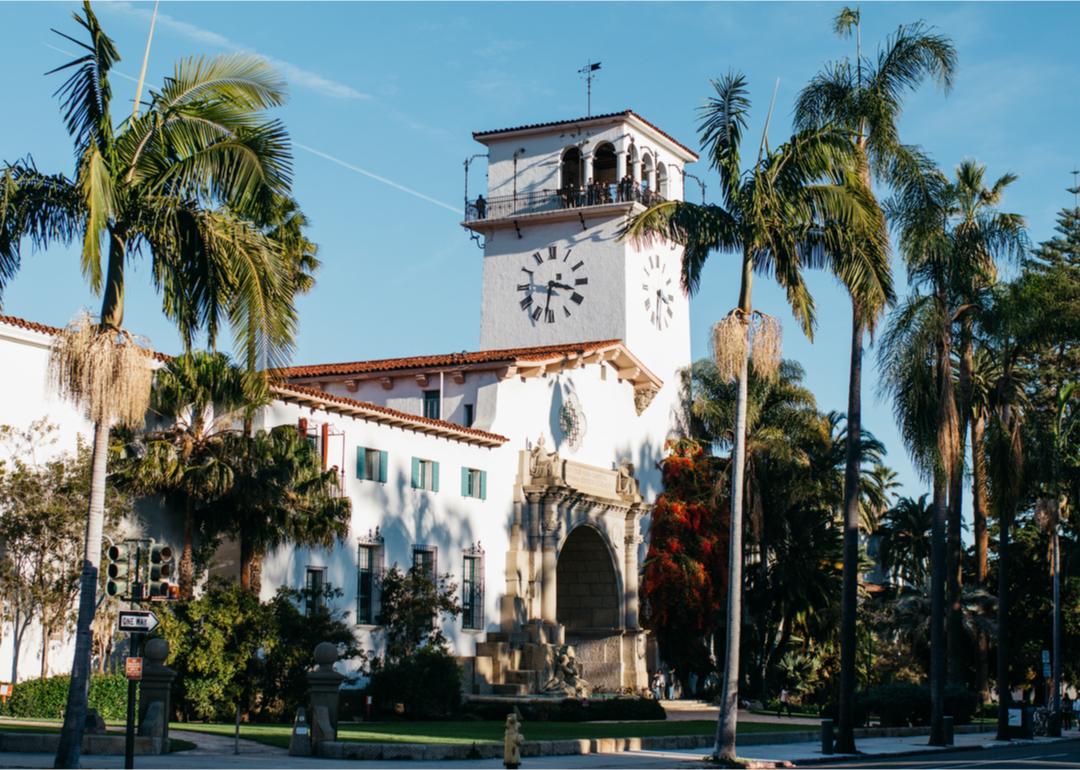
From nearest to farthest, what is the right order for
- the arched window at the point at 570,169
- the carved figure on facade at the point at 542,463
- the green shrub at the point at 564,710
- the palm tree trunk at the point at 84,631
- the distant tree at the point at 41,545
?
1. the palm tree trunk at the point at 84,631
2. the distant tree at the point at 41,545
3. the green shrub at the point at 564,710
4. the carved figure on facade at the point at 542,463
5. the arched window at the point at 570,169

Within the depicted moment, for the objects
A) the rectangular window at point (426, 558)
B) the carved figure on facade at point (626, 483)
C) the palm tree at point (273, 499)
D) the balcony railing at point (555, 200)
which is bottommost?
the rectangular window at point (426, 558)

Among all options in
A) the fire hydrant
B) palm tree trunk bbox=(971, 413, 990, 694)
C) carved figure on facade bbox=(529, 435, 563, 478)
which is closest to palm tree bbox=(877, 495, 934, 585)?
palm tree trunk bbox=(971, 413, 990, 694)

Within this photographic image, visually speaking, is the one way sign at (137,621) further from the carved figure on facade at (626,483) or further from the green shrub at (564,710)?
the carved figure on facade at (626,483)

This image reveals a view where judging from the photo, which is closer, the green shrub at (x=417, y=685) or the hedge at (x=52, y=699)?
the hedge at (x=52, y=699)

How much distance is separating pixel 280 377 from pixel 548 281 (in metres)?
39.9

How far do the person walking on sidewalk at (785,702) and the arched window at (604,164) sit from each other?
72.6ft

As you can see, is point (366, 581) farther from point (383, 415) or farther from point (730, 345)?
point (730, 345)

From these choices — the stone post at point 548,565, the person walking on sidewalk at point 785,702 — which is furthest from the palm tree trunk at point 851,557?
the person walking on sidewalk at point 785,702

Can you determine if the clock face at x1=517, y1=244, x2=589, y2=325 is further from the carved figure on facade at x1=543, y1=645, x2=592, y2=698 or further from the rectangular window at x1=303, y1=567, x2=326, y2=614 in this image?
the rectangular window at x1=303, y1=567, x2=326, y2=614

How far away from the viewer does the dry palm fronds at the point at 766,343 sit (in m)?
28.1

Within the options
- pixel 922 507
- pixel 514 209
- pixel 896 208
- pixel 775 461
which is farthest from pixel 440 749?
pixel 922 507

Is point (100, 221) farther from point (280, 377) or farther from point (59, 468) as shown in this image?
point (59, 468)

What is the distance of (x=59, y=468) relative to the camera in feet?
99.0

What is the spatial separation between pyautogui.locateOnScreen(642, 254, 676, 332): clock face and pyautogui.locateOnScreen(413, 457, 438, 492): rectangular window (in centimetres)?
1741
